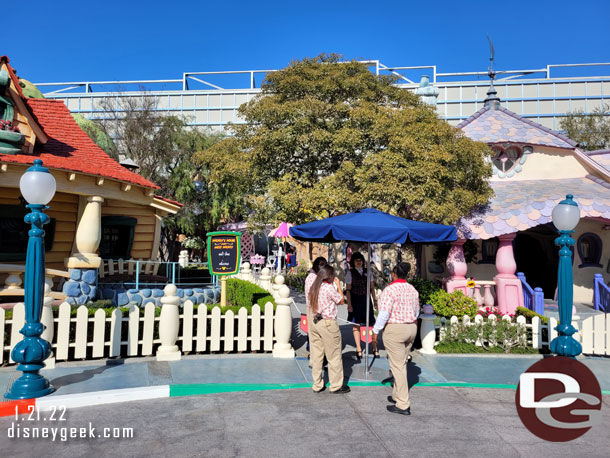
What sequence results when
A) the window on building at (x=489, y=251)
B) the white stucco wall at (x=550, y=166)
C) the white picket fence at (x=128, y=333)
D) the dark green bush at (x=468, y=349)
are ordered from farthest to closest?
the window on building at (x=489, y=251), the white stucco wall at (x=550, y=166), the dark green bush at (x=468, y=349), the white picket fence at (x=128, y=333)

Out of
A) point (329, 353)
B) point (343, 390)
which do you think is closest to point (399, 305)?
point (329, 353)

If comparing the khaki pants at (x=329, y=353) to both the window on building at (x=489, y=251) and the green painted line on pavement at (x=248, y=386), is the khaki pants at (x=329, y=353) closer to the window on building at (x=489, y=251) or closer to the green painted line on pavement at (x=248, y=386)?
the green painted line on pavement at (x=248, y=386)

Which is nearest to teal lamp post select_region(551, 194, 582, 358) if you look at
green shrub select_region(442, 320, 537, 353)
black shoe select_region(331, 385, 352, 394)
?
green shrub select_region(442, 320, 537, 353)

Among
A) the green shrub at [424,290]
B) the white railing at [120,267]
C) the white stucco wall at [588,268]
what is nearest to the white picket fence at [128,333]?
the white railing at [120,267]

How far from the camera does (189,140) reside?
27328 millimetres

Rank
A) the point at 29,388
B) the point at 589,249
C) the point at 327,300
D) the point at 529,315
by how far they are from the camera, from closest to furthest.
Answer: the point at 29,388, the point at 327,300, the point at 529,315, the point at 589,249

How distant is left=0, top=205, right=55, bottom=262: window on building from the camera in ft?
34.6

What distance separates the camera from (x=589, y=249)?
14648mm

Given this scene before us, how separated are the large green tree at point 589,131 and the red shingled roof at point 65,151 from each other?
1057 inches

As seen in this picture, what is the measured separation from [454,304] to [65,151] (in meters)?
10.0

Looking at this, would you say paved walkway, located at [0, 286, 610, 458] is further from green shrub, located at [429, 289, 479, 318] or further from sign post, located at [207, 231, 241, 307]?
green shrub, located at [429, 289, 479, 318]

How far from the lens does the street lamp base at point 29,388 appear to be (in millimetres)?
5598

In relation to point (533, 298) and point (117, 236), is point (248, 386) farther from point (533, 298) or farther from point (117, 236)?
point (533, 298)

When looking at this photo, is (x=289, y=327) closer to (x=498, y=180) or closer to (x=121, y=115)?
(x=498, y=180)
